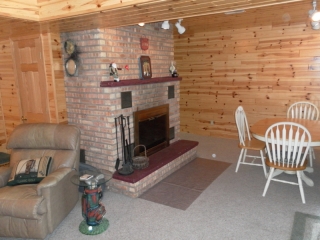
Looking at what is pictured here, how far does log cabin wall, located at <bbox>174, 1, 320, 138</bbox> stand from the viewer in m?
4.58

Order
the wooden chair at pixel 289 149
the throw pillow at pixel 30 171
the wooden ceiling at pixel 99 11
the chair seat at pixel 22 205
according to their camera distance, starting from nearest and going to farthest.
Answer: the wooden ceiling at pixel 99 11 → the chair seat at pixel 22 205 → the throw pillow at pixel 30 171 → the wooden chair at pixel 289 149

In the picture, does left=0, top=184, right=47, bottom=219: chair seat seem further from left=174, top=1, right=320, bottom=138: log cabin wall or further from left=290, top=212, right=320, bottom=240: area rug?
left=174, top=1, right=320, bottom=138: log cabin wall

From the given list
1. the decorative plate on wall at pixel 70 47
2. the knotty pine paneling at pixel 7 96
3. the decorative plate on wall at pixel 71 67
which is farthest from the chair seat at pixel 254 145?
the knotty pine paneling at pixel 7 96

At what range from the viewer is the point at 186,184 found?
3.53 meters

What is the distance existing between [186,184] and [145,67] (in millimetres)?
1742

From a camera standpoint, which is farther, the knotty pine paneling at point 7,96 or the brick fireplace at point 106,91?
the knotty pine paneling at point 7,96

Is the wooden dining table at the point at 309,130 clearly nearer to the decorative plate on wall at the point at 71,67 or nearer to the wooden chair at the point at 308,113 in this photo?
the wooden chair at the point at 308,113

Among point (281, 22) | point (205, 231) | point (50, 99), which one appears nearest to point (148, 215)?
point (205, 231)

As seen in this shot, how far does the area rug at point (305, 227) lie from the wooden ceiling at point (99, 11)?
6.67ft

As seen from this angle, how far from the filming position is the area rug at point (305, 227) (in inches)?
93.7

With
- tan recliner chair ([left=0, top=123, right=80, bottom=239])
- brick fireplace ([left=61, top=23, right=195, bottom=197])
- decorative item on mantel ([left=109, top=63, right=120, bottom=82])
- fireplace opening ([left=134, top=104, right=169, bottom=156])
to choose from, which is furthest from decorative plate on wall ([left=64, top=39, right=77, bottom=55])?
fireplace opening ([left=134, top=104, right=169, bottom=156])

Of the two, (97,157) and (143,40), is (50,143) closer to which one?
(97,157)

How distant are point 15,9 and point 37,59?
42.9 inches

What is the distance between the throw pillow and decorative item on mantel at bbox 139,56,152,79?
1708 mm
